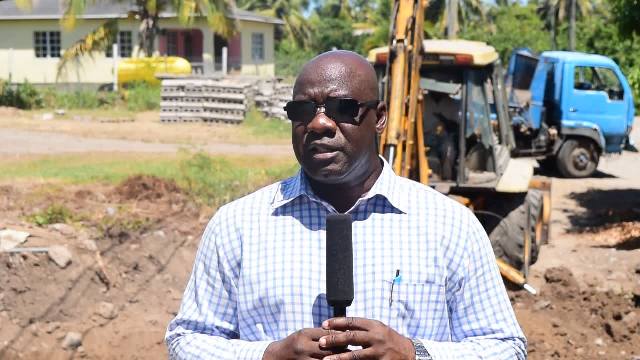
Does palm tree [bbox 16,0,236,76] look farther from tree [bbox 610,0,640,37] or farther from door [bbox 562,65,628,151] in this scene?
tree [bbox 610,0,640,37]

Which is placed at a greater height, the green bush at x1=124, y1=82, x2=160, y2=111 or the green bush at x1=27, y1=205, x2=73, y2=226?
the green bush at x1=27, y1=205, x2=73, y2=226

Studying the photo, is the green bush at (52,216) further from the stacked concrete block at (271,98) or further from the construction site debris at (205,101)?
the stacked concrete block at (271,98)

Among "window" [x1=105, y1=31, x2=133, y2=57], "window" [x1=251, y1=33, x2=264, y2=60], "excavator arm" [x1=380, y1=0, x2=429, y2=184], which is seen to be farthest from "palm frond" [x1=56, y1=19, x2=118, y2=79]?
"excavator arm" [x1=380, y1=0, x2=429, y2=184]

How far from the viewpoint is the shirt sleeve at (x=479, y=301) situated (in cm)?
244

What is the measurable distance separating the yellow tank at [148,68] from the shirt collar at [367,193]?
29.5 metres

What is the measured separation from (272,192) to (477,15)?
55320 millimetres

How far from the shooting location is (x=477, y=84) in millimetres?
9617

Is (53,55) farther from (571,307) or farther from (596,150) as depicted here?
Result: (571,307)

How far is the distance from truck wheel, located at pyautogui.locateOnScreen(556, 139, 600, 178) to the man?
16295mm

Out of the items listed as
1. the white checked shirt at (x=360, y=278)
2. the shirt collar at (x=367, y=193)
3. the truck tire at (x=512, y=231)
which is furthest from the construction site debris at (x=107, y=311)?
the shirt collar at (x=367, y=193)

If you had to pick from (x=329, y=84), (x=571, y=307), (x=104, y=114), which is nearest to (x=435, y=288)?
(x=329, y=84)

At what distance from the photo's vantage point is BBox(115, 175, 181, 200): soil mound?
11.8 metres

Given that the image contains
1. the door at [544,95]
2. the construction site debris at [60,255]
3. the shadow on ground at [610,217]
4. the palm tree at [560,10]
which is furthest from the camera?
the palm tree at [560,10]

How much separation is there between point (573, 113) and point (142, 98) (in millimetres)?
14676
